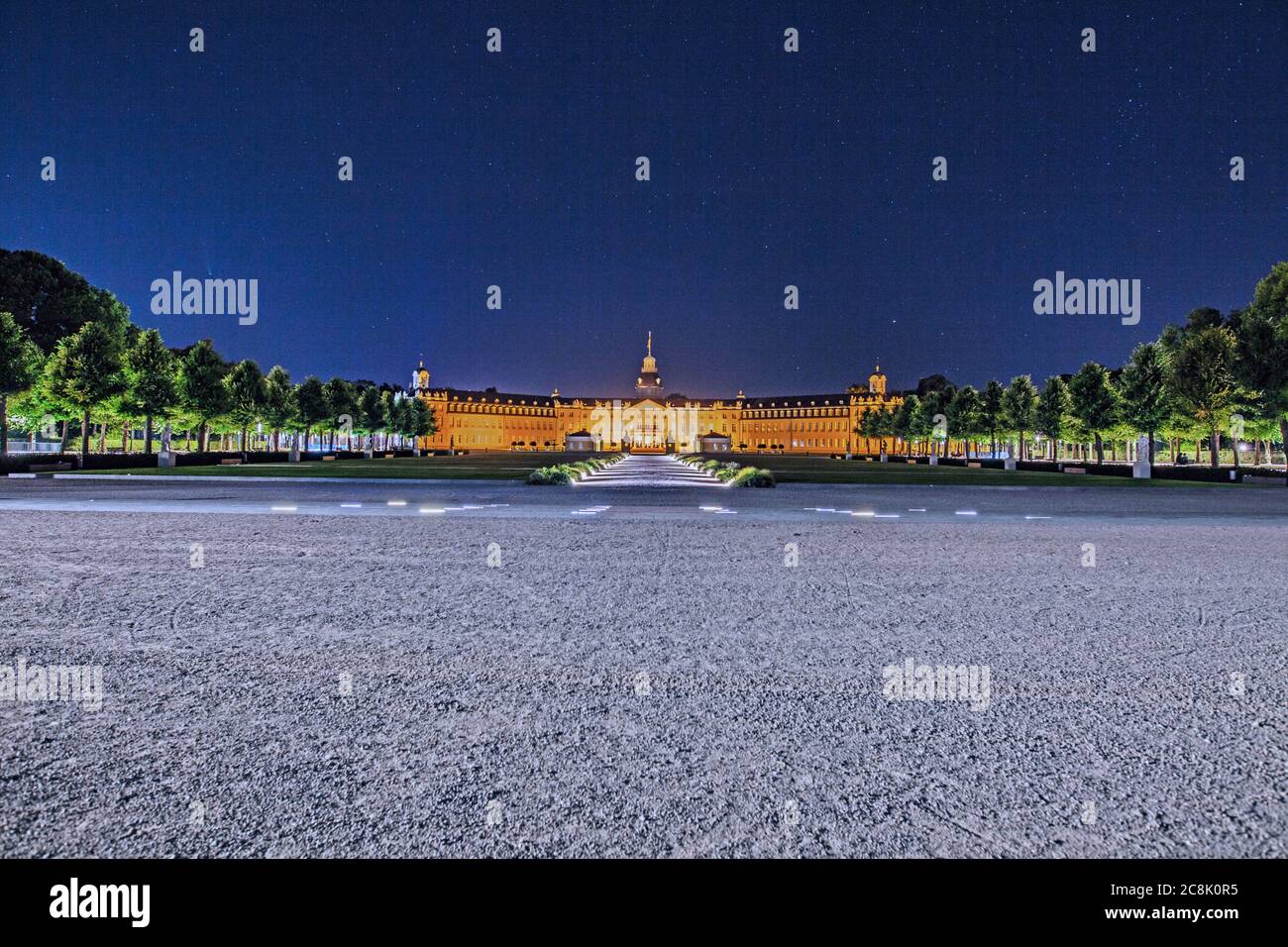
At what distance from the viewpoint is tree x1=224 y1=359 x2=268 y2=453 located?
7131 cm

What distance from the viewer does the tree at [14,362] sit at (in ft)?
155

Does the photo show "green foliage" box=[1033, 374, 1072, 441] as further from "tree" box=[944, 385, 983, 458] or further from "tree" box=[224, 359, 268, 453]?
"tree" box=[224, 359, 268, 453]

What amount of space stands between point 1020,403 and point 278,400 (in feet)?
252

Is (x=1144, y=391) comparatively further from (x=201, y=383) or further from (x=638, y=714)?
(x=201, y=383)

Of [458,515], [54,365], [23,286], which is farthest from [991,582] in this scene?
[23,286]

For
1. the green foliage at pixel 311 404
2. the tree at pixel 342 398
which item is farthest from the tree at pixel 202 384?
the tree at pixel 342 398

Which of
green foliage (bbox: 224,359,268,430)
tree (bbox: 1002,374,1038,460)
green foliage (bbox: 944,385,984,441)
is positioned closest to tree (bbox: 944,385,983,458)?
green foliage (bbox: 944,385,984,441)

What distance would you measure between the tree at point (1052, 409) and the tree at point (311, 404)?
74.4 metres

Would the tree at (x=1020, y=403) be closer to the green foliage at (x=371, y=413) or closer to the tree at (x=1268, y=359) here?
the tree at (x=1268, y=359)

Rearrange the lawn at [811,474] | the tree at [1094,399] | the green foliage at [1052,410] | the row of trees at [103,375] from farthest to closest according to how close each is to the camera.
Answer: the green foliage at [1052,410] < the tree at [1094,399] < the row of trees at [103,375] < the lawn at [811,474]

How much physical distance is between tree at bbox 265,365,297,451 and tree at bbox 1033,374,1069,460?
74339 millimetres

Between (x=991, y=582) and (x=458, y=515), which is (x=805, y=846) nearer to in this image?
(x=991, y=582)

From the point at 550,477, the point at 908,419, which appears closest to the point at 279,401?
the point at 550,477
